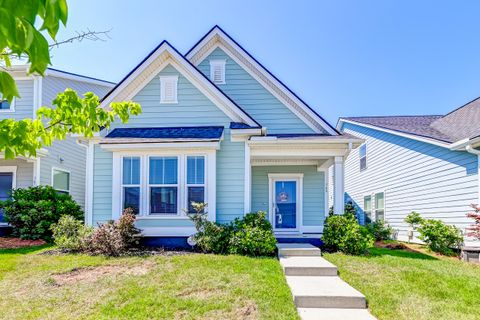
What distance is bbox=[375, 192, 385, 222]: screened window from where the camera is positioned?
1529cm

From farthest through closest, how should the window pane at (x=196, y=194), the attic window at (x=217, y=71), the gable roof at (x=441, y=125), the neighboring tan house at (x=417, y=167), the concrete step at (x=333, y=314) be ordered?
the attic window at (x=217, y=71) → the gable roof at (x=441, y=125) → the neighboring tan house at (x=417, y=167) → the window pane at (x=196, y=194) → the concrete step at (x=333, y=314)

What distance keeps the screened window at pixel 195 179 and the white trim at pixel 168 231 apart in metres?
0.58

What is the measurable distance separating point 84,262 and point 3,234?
25.7ft

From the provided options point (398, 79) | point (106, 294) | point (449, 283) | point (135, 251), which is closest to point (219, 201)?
point (135, 251)

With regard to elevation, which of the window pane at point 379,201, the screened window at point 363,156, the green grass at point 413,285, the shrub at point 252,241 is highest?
the screened window at point 363,156

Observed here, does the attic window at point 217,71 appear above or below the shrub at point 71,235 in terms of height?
above

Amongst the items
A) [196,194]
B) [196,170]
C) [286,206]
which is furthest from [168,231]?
[286,206]

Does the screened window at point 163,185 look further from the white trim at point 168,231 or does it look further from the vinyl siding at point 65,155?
the vinyl siding at point 65,155

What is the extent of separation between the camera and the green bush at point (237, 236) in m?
8.33

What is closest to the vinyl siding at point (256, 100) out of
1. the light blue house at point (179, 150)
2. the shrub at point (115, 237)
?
the light blue house at point (179, 150)

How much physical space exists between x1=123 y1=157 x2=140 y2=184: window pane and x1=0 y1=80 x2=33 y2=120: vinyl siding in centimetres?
650

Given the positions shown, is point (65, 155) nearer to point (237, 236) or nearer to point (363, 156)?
point (237, 236)

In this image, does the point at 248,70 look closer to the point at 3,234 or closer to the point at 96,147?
the point at 96,147

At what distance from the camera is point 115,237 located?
833 cm
